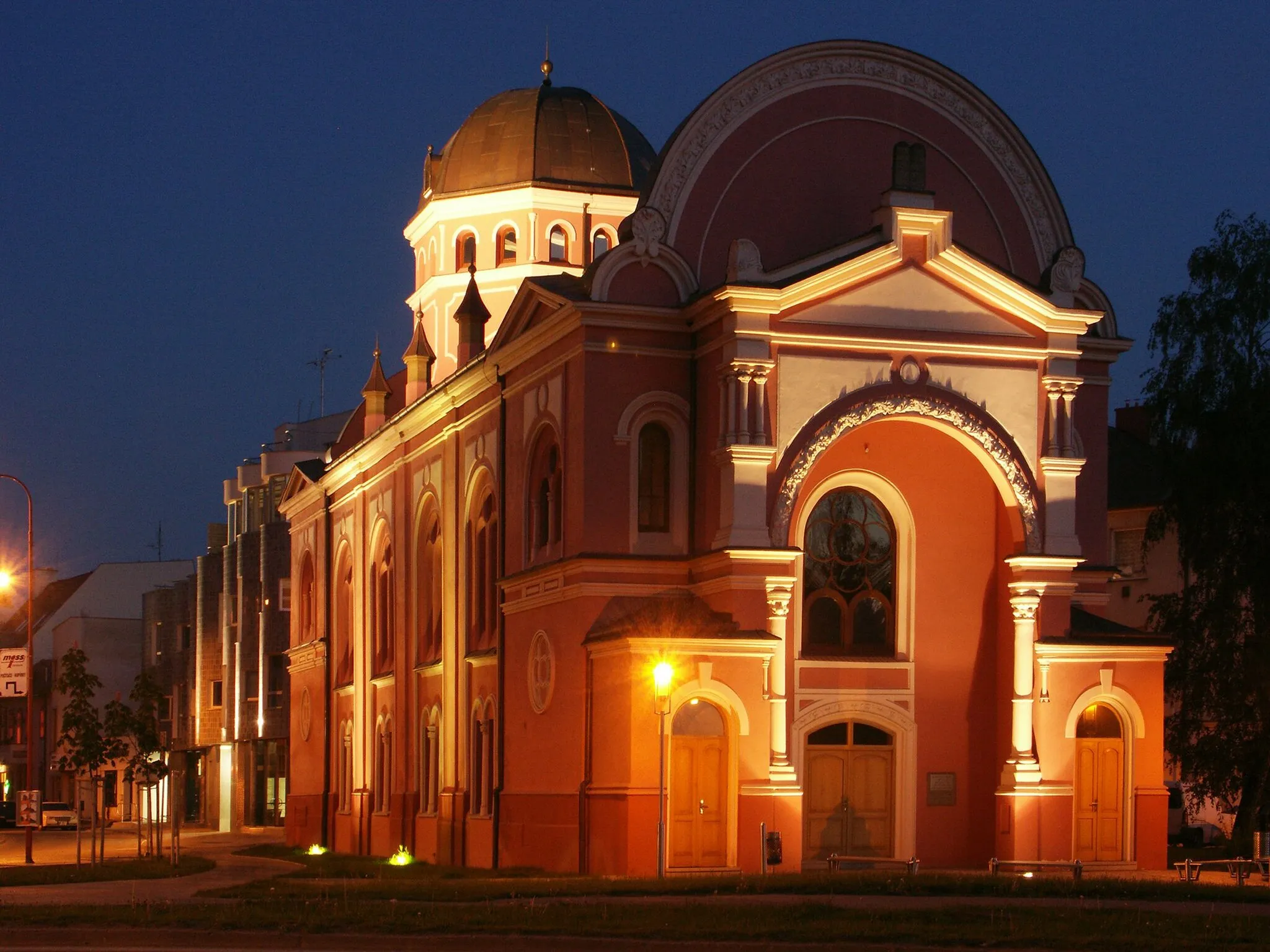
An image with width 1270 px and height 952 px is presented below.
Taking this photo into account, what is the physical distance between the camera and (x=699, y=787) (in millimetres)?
33906

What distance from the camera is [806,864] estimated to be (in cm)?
3519

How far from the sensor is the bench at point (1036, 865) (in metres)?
30.6

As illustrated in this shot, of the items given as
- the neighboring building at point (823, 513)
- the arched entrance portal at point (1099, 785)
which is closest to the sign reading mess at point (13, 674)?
the neighboring building at point (823, 513)

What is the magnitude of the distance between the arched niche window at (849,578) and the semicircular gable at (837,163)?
4.40 m

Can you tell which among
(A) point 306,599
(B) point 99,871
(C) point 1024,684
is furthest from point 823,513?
(A) point 306,599

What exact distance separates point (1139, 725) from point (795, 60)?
12.8 m

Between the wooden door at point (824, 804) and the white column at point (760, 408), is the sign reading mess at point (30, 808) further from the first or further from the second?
the white column at point (760, 408)

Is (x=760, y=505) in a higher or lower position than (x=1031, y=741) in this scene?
higher

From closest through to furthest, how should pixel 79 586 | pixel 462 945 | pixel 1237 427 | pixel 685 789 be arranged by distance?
pixel 462 945 → pixel 685 789 → pixel 1237 427 → pixel 79 586

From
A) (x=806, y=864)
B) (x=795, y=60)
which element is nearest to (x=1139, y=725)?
(x=806, y=864)

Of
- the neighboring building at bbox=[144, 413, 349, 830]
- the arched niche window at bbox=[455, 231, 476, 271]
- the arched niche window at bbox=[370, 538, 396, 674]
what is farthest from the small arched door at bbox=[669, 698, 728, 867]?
the neighboring building at bbox=[144, 413, 349, 830]

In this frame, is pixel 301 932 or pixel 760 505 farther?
pixel 760 505

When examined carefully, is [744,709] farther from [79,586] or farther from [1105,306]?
[79,586]

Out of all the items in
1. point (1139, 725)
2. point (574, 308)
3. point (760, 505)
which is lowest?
point (1139, 725)
